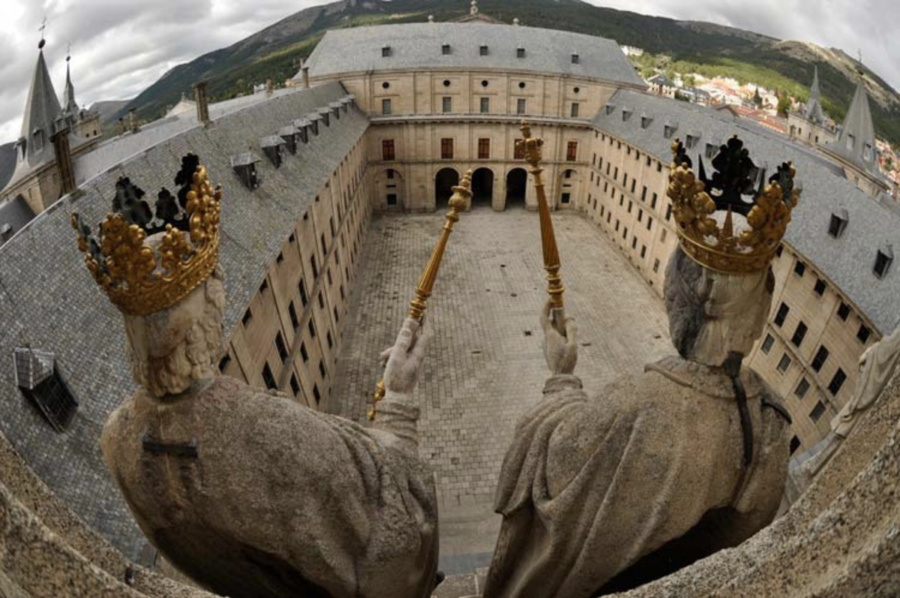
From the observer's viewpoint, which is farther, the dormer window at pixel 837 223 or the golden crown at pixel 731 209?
the dormer window at pixel 837 223

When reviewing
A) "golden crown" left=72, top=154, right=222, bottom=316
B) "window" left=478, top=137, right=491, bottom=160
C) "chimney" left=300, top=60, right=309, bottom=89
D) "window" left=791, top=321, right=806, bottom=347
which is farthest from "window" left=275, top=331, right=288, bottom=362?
"window" left=478, top=137, right=491, bottom=160

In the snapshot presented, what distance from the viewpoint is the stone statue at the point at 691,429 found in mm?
4633

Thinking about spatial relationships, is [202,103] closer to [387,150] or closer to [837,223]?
[837,223]

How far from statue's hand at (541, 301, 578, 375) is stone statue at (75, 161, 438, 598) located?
3209 millimetres

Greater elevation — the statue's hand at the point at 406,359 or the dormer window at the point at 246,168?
the dormer window at the point at 246,168

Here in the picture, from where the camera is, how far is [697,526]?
206 inches

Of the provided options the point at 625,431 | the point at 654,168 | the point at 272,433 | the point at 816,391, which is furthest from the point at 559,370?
the point at 654,168

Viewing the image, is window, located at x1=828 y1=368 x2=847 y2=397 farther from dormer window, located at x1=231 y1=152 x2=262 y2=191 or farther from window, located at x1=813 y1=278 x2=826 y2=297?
dormer window, located at x1=231 y1=152 x2=262 y2=191

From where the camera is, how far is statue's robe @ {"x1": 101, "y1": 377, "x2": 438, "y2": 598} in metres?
4.84

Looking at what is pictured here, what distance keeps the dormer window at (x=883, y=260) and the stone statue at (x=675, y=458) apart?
841 inches

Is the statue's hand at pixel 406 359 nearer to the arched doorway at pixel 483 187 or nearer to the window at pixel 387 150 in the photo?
the window at pixel 387 150

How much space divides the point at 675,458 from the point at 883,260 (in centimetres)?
2259

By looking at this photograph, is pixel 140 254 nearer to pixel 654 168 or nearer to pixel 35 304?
pixel 35 304

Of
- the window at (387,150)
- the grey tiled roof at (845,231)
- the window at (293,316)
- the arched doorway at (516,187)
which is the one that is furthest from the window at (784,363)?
the window at (387,150)
